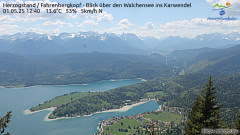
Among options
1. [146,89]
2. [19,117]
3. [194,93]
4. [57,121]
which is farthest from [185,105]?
[19,117]

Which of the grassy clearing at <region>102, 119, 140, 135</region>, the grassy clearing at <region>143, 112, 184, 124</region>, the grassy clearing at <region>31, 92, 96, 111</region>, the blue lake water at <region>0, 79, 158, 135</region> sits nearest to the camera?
the grassy clearing at <region>102, 119, 140, 135</region>

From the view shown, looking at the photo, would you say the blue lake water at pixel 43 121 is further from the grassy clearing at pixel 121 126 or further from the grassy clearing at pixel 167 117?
the grassy clearing at pixel 167 117

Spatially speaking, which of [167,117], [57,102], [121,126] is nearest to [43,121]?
[57,102]

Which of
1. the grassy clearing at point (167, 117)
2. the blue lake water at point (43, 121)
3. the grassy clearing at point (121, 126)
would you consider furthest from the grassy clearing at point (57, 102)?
the grassy clearing at point (167, 117)

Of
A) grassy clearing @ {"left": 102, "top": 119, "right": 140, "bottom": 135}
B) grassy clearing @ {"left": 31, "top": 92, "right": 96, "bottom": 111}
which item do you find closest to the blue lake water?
grassy clearing @ {"left": 102, "top": 119, "right": 140, "bottom": 135}

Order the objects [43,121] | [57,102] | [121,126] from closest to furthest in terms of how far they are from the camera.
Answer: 1. [121,126]
2. [43,121]
3. [57,102]

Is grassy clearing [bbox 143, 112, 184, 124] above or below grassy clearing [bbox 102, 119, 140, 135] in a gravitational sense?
below

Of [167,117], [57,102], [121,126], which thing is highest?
[121,126]

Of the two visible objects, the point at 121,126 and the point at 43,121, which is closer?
the point at 121,126

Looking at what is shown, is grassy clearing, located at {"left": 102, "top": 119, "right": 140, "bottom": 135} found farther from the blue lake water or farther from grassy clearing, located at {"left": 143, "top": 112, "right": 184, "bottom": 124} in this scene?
grassy clearing, located at {"left": 143, "top": 112, "right": 184, "bottom": 124}

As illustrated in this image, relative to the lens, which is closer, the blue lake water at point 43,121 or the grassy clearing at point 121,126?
the grassy clearing at point 121,126

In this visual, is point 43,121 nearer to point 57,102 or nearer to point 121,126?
point 57,102
